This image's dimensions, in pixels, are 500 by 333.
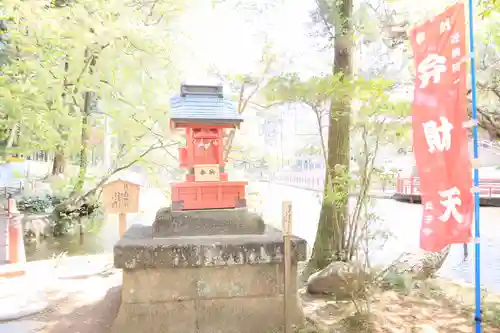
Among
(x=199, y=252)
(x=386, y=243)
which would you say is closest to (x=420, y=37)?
(x=199, y=252)

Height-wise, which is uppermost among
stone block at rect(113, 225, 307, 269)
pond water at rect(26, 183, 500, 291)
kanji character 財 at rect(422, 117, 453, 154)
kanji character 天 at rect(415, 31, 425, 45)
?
kanji character 天 at rect(415, 31, 425, 45)

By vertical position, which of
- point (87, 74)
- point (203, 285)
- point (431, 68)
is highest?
point (87, 74)

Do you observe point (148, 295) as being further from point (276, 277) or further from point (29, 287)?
point (29, 287)

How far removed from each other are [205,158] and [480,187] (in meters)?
21.8

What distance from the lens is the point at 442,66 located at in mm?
4348

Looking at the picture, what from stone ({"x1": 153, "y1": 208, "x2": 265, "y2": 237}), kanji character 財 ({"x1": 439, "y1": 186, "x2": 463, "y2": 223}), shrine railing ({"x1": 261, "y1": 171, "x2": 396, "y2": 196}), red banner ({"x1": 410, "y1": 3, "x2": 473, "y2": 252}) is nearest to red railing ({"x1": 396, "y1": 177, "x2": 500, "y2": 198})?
shrine railing ({"x1": 261, "y1": 171, "x2": 396, "y2": 196})

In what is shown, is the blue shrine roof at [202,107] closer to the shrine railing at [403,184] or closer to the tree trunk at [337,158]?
the tree trunk at [337,158]

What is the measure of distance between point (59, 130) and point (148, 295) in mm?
7517

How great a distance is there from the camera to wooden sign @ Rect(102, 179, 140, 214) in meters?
8.51

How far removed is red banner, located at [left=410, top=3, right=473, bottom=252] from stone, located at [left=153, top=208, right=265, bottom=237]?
2171mm

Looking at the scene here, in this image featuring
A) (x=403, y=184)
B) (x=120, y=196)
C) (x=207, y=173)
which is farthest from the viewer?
(x=403, y=184)

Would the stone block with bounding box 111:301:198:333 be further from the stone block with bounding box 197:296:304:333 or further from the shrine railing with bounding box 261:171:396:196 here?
the shrine railing with bounding box 261:171:396:196

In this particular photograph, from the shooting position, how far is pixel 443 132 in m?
4.30

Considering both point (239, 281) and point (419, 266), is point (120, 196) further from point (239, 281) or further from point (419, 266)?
point (419, 266)
